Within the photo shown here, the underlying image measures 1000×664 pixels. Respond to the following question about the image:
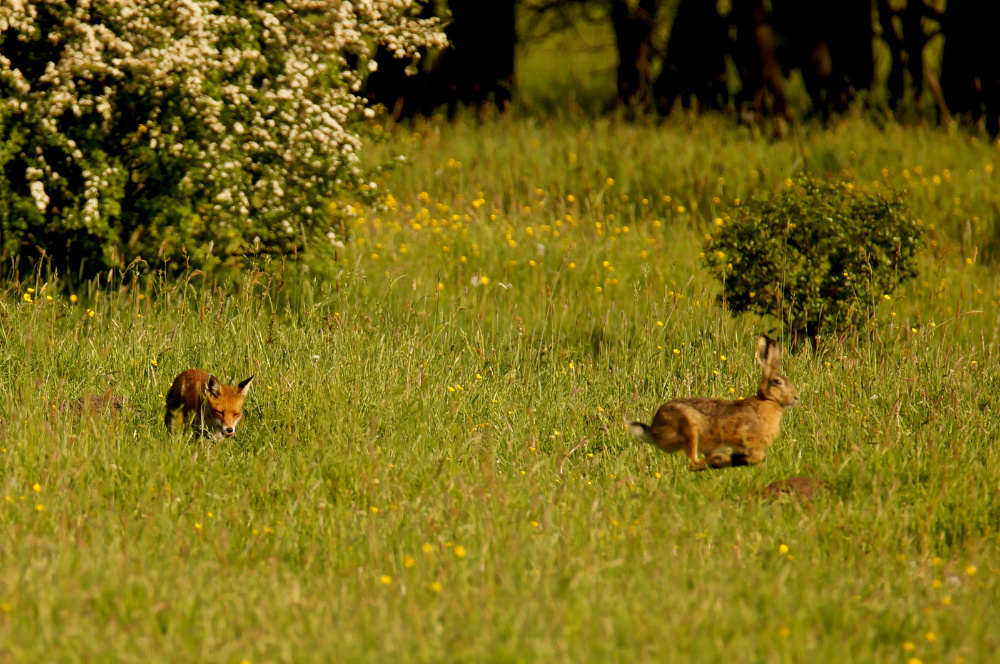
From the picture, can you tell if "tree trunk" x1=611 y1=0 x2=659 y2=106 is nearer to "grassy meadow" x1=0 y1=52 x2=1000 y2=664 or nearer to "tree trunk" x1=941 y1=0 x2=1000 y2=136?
"tree trunk" x1=941 y1=0 x2=1000 y2=136

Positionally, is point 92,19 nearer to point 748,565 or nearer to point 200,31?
point 200,31

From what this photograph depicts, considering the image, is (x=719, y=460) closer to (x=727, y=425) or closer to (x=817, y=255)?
(x=727, y=425)

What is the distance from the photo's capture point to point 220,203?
9.79 metres

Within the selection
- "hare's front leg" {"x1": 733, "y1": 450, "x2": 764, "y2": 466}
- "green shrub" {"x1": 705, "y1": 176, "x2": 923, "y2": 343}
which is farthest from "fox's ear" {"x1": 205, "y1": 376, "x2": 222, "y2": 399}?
"green shrub" {"x1": 705, "y1": 176, "x2": 923, "y2": 343}

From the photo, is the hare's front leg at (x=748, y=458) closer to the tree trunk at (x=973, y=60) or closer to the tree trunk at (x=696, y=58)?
the tree trunk at (x=973, y=60)

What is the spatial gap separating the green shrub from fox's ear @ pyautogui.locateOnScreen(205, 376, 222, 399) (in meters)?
4.71

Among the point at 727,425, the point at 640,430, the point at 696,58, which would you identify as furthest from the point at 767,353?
the point at 696,58

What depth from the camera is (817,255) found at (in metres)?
9.44

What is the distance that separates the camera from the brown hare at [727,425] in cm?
540

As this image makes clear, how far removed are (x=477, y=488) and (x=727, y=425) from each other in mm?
1350

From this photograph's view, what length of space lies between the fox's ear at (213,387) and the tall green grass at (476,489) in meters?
0.35

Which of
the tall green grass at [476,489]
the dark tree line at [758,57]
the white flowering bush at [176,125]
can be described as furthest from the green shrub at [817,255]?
the dark tree line at [758,57]

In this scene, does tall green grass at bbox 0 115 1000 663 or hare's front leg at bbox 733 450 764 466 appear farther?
hare's front leg at bbox 733 450 764 466

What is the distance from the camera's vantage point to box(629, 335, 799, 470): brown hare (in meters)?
5.40
